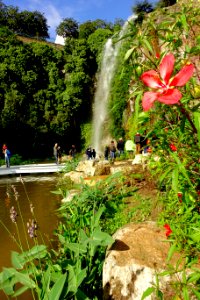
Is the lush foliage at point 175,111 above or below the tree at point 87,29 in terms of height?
below

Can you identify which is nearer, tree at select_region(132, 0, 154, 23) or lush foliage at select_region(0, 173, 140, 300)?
lush foliage at select_region(0, 173, 140, 300)

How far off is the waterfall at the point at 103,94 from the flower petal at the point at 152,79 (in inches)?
904

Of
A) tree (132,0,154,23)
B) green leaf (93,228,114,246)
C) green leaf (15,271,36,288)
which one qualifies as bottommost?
green leaf (15,271,36,288)

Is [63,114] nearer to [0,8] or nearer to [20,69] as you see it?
[20,69]

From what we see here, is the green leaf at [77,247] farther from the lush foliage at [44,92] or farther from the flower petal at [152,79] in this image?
the lush foliage at [44,92]

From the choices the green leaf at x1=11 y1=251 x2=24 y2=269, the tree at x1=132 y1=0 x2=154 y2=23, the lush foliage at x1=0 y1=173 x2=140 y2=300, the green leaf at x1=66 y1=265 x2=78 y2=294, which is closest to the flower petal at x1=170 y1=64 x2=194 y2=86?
the lush foliage at x1=0 y1=173 x2=140 y2=300

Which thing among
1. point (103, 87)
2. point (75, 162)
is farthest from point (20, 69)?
point (75, 162)

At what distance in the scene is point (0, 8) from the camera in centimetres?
4144

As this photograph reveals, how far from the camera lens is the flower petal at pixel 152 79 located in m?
1.24

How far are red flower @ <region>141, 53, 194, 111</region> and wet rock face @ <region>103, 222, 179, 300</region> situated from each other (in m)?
1.33

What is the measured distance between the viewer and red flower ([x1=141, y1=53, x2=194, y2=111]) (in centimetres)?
113

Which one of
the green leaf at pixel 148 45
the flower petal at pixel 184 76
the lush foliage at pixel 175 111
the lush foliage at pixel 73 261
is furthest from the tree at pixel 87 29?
the flower petal at pixel 184 76

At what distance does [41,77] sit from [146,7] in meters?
11.5

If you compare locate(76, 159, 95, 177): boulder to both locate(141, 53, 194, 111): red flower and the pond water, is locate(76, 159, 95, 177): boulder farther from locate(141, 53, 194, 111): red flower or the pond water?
locate(141, 53, 194, 111): red flower
